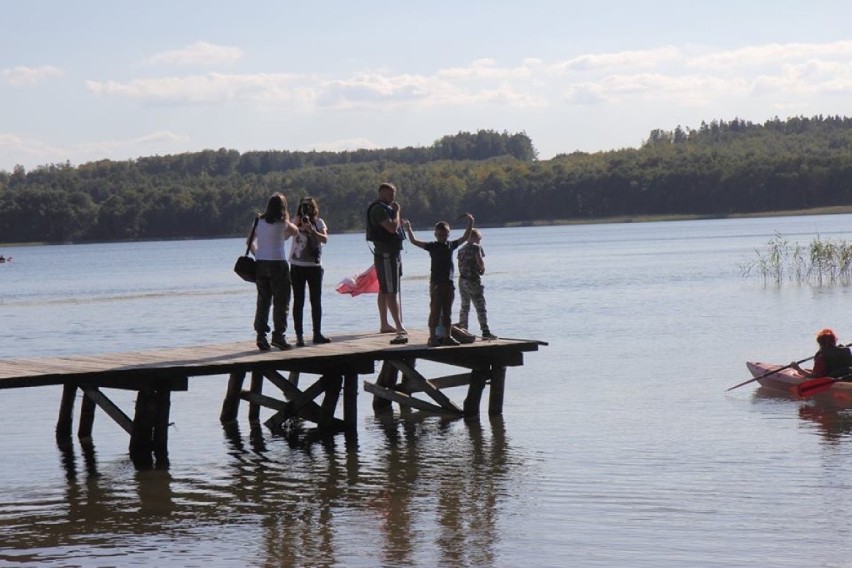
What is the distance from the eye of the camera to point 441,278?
15.6 m

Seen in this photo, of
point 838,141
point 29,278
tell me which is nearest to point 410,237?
point 29,278

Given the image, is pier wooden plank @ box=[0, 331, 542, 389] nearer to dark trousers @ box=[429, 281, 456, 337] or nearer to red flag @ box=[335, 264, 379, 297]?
dark trousers @ box=[429, 281, 456, 337]

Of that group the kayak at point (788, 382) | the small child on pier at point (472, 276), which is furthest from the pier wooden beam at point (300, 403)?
the kayak at point (788, 382)

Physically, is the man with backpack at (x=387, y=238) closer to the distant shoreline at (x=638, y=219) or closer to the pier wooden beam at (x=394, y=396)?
the pier wooden beam at (x=394, y=396)

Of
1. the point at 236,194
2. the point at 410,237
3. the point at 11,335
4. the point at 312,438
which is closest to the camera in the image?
the point at 410,237

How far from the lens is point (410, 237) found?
15500 millimetres

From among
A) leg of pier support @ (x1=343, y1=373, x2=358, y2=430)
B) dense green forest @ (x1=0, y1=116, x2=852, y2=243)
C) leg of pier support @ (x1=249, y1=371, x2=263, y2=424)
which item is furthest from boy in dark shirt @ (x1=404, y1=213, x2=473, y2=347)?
dense green forest @ (x1=0, y1=116, x2=852, y2=243)

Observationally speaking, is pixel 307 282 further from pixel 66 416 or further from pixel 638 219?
pixel 638 219

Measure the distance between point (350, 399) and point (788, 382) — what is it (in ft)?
21.7

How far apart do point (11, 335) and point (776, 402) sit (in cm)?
2373

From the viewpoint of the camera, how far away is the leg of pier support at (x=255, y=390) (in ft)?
58.2

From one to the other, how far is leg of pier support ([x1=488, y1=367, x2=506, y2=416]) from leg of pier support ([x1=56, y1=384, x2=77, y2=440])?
209 inches

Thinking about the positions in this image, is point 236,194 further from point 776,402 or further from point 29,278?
point 776,402

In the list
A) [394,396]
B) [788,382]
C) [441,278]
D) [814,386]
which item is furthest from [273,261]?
[788,382]
